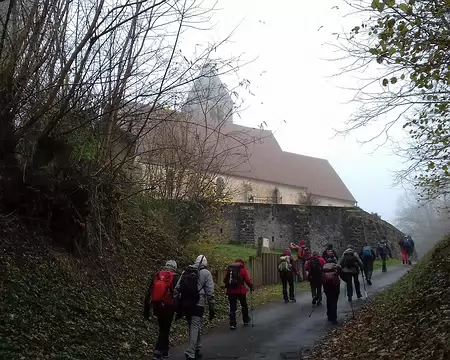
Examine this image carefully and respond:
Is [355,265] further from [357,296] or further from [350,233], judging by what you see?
[350,233]

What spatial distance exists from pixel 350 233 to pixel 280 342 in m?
30.2

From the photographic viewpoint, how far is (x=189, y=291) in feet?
25.7

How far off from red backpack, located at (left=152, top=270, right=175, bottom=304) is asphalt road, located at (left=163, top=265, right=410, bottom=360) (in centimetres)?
111

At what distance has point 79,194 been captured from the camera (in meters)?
10.1

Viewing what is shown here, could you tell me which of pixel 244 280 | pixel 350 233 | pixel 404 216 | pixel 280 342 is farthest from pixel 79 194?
pixel 404 216

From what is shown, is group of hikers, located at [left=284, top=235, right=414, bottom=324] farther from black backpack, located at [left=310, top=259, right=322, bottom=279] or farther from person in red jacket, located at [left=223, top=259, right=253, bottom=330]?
person in red jacket, located at [left=223, top=259, right=253, bottom=330]

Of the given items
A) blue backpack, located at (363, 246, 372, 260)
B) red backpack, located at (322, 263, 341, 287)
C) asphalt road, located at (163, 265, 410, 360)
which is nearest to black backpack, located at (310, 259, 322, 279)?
asphalt road, located at (163, 265, 410, 360)

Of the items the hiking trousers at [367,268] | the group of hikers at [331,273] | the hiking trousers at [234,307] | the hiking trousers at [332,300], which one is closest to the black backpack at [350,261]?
the group of hikers at [331,273]

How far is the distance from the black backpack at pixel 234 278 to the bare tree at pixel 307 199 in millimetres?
38535

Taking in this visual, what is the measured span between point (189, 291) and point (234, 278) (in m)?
3.49

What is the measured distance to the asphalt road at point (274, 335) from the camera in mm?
8422

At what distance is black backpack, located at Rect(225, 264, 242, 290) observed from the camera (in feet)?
36.8

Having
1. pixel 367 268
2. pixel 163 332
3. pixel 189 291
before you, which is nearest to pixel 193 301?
pixel 189 291

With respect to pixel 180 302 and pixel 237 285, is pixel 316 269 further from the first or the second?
pixel 180 302
